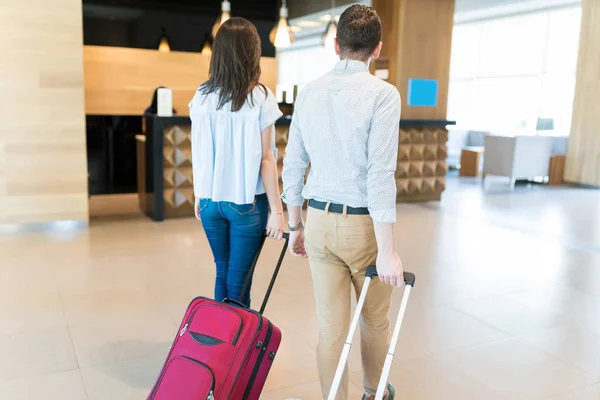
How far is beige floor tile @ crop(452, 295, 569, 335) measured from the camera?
3.32 meters

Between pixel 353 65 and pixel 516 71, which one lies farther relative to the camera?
pixel 516 71

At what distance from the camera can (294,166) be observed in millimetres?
1991

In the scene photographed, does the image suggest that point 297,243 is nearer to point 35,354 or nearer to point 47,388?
point 47,388

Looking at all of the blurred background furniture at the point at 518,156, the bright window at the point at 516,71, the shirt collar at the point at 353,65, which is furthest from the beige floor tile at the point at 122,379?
the bright window at the point at 516,71

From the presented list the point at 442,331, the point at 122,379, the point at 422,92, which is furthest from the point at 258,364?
the point at 422,92

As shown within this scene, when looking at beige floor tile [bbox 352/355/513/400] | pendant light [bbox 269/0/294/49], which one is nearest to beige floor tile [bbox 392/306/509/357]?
beige floor tile [bbox 352/355/513/400]

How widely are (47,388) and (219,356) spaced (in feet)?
3.58

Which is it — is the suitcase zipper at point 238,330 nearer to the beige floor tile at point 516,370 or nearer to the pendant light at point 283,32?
the beige floor tile at point 516,370

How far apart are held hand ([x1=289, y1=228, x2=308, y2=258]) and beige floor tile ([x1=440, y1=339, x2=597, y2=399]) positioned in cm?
115

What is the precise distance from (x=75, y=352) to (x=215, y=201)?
118 centimetres

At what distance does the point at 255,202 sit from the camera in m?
2.38

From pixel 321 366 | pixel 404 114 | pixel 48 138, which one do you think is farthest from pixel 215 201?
pixel 404 114

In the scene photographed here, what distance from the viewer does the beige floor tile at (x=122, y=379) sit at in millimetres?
2416

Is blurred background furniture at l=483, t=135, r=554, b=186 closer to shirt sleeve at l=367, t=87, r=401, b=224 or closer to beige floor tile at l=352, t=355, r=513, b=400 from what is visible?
beige floor tile at l=352, t=355, r=513, b=400
